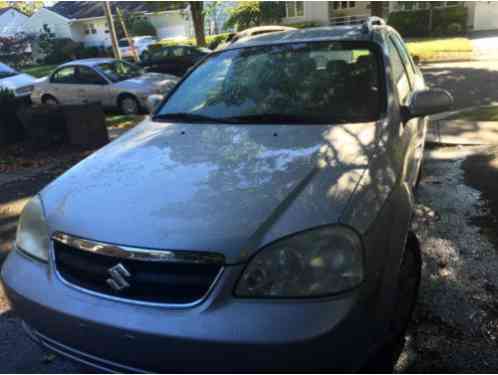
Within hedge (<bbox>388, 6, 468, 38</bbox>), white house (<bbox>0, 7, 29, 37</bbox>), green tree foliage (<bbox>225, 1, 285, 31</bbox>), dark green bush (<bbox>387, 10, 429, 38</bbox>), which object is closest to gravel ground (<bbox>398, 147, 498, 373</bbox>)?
hedge (<bbox>388, 6, 468, 38</bbox>)

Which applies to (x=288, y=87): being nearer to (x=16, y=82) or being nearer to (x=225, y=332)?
(x=225, y=332)

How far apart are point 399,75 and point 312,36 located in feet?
2.51

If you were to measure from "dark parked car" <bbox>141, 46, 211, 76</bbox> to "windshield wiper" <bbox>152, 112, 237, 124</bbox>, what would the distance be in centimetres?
1306

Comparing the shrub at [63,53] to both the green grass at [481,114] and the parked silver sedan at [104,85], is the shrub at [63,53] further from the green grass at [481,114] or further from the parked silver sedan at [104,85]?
the green grass at [481,114]

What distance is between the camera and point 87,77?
38.0 feet

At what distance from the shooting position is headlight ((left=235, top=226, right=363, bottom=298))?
1.75m

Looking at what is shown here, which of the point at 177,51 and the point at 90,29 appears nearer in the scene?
the point at 177,51

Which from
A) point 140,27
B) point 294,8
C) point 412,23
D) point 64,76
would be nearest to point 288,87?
point 64,76

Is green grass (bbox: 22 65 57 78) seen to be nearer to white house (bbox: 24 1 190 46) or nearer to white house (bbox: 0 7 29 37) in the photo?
white house (bbox: 24 1 190 46)

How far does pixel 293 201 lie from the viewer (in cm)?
197

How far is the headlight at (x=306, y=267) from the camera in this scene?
175cm

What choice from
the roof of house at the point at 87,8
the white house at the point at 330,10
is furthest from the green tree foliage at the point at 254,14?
the roof of house at the point at 87,8

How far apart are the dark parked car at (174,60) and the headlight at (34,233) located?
1411 centimetres

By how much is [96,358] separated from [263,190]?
1.04m
